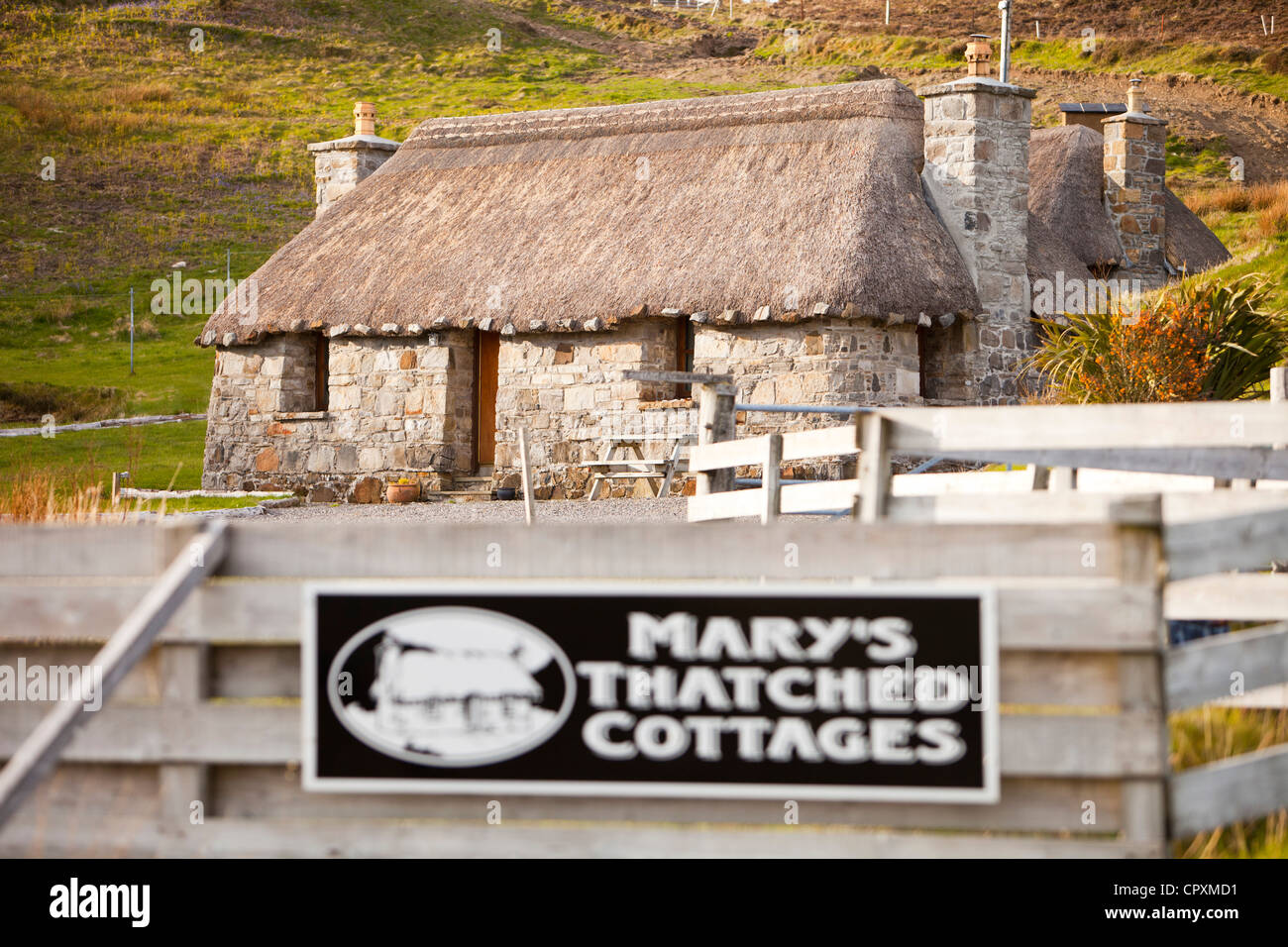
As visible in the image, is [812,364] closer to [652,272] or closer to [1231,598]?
[652,272]

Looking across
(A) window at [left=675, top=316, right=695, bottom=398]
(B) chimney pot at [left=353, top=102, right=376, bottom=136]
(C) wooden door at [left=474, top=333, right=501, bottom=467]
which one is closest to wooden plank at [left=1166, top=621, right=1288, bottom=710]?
(A) window at [left=675, top=316, right=695, bottom=398]

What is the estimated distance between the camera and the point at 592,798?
13.3ft

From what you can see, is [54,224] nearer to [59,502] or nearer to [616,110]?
[616,110]

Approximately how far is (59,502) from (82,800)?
626cm

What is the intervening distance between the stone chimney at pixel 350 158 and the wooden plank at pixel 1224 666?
66.1 feet

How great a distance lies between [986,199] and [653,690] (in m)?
14.7

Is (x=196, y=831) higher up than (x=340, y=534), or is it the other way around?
(x=340, y=534)

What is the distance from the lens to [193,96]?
52.8 metres

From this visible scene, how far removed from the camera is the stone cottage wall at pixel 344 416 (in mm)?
18922

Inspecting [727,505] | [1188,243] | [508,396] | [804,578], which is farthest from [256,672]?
[1188,243]

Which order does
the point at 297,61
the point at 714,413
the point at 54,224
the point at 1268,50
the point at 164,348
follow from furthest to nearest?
1. the point at 297,61
2. the point at 1268,50
3. the point at 54,224
4. the point at 164,348
5. the point at 714,413

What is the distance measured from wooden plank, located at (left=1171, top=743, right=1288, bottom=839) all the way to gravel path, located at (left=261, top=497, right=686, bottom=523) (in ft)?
28.2

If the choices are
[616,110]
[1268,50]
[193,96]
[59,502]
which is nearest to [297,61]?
[193,96]

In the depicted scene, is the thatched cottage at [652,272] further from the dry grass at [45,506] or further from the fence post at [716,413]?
the dry grass at [45,506]
